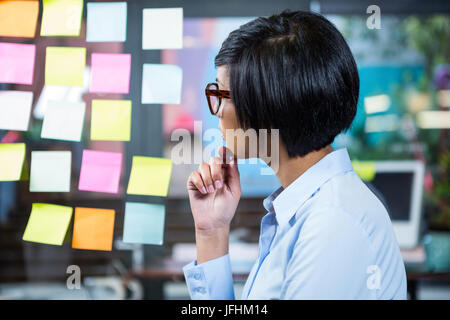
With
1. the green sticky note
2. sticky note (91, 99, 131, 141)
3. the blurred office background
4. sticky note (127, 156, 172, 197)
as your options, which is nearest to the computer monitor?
the blurred office background

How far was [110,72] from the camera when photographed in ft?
4.17

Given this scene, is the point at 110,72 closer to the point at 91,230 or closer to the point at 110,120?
the point at 110,120

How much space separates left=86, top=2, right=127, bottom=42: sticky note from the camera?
127cm

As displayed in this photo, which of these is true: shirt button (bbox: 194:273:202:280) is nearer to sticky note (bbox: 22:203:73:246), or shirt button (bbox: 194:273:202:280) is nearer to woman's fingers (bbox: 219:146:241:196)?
woman's fingers (bbox: 219:146:241:196)

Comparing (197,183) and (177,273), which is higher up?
(197,183)

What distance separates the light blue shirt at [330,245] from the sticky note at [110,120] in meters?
0.60

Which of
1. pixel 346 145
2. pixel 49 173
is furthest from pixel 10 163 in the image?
pixel 346 145

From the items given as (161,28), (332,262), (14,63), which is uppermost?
(161,28)

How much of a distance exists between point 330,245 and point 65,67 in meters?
0.95

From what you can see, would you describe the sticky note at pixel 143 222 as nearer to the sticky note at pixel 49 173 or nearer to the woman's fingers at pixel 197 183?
the sticky note at pixel 49 173

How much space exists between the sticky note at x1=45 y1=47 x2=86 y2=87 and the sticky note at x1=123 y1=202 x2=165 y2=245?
0.40m

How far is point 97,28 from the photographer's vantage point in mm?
1280

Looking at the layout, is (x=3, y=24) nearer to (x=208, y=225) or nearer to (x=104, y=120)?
(x=104, y=120)

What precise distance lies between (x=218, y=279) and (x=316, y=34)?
1.69 feet
